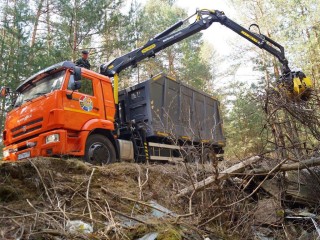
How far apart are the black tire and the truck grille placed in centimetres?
104

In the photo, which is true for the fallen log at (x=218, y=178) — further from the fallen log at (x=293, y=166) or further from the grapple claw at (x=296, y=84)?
the grapple claw at (x=296, y=84)

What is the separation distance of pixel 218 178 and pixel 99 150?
3.40 metres

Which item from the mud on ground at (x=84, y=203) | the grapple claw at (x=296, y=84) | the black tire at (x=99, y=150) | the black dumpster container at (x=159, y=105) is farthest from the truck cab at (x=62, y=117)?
the grapple claw at (x=296, y=84)

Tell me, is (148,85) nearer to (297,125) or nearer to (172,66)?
(297,125)

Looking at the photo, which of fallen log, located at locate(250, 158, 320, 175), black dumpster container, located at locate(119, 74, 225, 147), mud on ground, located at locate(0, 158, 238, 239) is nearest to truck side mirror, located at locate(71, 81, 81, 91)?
mud on ground, located at locate(0, 158, 238, 239)

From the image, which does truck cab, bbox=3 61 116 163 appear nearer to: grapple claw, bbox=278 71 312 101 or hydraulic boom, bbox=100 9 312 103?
hydraulic boom, bbox=100 9 312 103

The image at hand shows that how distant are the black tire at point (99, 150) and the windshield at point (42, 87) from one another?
131cm

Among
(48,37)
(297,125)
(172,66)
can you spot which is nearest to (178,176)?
(297,125)

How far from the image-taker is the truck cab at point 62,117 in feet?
Answer: 20.5

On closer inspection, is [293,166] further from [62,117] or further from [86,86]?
[86,86]

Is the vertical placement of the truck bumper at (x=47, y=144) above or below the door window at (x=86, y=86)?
below

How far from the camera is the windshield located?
6.72 meters

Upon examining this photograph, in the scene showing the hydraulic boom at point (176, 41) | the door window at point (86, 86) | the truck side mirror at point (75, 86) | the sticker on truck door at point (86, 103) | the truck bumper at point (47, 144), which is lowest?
the truck bumper at point (47, 144)

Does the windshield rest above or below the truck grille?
above
